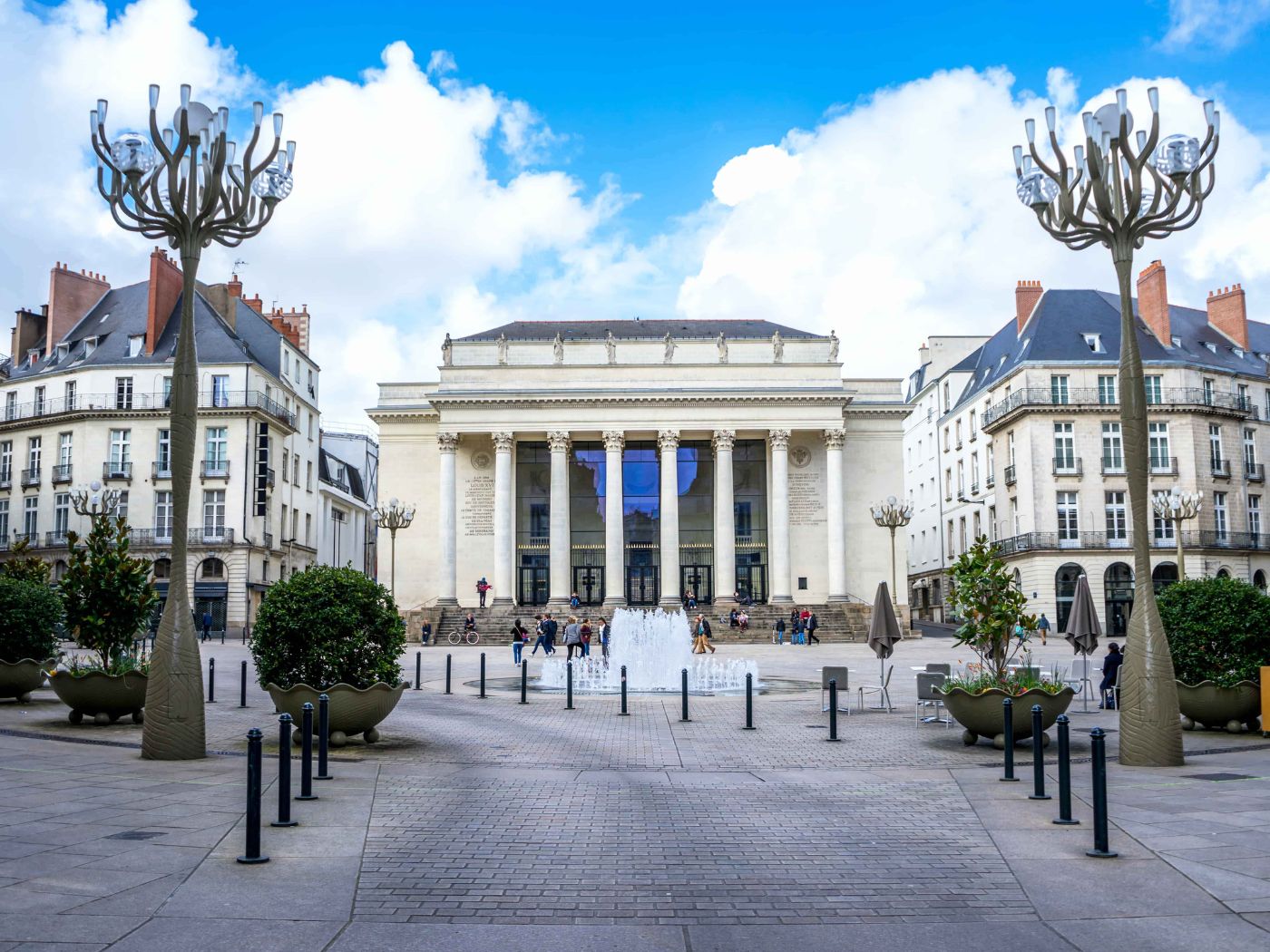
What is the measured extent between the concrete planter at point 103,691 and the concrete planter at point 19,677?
384 cm

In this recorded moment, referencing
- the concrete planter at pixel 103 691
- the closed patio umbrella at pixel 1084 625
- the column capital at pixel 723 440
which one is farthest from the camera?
the column capital at pixel 723 440

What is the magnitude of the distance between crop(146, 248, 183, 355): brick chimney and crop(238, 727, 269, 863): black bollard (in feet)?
191

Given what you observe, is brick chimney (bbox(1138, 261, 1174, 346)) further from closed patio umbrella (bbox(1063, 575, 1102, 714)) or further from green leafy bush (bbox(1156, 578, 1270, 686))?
green leafy bush (bbox(1156, 578, 1270, 686))

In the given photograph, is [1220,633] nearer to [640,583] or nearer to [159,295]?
[640,583]

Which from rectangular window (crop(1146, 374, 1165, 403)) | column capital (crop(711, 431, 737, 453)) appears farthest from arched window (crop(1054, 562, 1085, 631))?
column capital (crop(711, 431, 737, 453))

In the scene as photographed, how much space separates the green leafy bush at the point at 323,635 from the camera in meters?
14.2

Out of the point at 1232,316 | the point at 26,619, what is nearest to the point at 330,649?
the point at 26,619

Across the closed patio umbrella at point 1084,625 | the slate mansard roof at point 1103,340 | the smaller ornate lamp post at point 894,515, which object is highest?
the slate mansard roof at point 1103,340

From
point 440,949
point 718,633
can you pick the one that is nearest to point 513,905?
point 440,949

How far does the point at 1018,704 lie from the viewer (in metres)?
14.4

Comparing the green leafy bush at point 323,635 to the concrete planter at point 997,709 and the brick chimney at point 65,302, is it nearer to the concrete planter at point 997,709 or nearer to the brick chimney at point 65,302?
the concrete planter at point 997,709

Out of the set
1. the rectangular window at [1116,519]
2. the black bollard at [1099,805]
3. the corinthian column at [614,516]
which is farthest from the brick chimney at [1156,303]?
the black bollard at [1099,805]

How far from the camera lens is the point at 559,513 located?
59.7 meters

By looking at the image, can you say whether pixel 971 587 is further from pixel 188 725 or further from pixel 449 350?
pixel 449 350
